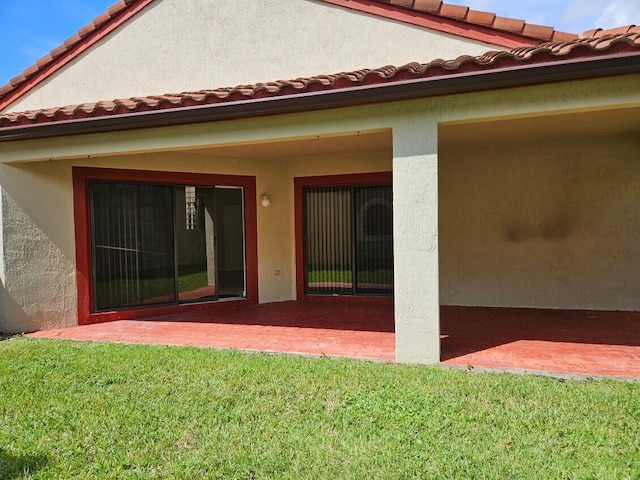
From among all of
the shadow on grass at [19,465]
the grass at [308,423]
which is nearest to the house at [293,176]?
the grass at [308,423]

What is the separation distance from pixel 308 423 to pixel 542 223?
930cm

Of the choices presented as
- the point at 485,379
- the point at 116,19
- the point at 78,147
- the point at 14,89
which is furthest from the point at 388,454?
the point at 14,89

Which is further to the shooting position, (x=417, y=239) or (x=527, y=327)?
(x=527, y=327)

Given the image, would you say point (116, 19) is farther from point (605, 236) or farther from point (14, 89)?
point (605, 236)

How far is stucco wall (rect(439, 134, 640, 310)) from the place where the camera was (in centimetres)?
1135

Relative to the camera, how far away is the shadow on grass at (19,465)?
4477 millimetres

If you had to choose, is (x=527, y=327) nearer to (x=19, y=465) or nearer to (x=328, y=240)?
(x=328, y=240)

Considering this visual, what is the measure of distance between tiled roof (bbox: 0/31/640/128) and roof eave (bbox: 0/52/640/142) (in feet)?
0.25

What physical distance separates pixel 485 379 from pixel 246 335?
16.8 feet

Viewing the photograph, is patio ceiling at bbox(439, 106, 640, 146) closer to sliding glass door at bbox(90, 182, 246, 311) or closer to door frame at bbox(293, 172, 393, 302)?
door frame at bbox(293, 172, 393, 302)

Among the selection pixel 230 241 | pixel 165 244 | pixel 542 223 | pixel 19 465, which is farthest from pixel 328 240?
pixel 19 465

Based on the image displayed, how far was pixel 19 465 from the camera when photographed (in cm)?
464

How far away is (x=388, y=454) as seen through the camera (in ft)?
15.2

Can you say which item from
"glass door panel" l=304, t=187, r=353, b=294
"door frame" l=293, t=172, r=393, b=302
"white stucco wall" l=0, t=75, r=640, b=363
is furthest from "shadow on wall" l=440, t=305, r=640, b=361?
"glass door panel" l=304, t=187, r=353, b=294
